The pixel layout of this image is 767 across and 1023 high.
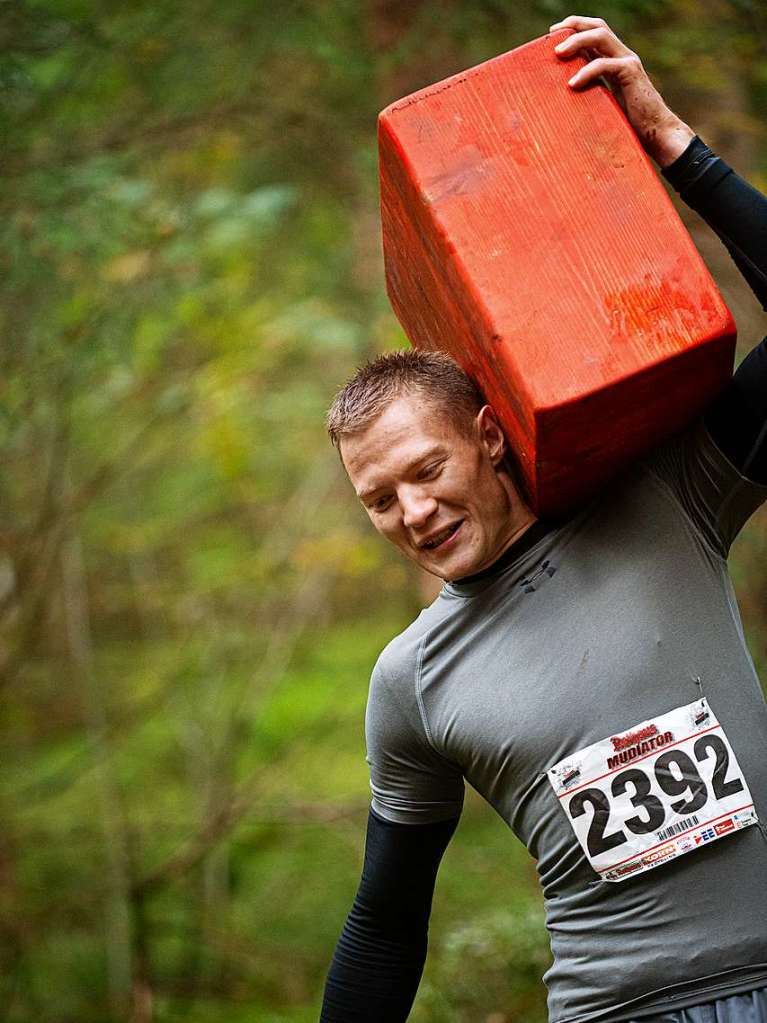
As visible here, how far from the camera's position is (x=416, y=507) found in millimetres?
1849

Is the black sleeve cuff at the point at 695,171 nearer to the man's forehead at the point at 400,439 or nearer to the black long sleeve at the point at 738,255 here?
the black long sleeve at the point at 738,255

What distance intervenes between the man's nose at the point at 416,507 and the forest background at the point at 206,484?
1.96 metres

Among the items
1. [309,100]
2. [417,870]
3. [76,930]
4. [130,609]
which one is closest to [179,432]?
[130,609]

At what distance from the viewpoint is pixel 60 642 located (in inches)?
291

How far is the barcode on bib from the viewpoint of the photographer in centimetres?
172

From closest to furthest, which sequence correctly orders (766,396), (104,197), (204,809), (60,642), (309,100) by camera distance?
1. (766,396)
2. (104,197)
3. (309,100)
4. (204,809)
5. (60,642)

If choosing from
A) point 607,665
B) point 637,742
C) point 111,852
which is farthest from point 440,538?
point 111,852

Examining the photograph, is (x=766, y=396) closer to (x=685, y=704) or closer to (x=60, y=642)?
(x=685, y=704)

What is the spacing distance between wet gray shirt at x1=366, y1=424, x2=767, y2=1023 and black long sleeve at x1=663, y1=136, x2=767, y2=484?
0.04 m

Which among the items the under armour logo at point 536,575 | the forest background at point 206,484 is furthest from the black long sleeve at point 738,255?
the forest background at point 206,484

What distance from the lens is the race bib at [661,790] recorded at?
1721 mm

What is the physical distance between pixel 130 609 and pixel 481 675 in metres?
6.32

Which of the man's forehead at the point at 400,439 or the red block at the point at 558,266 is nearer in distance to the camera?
the red block at the point at 558,266

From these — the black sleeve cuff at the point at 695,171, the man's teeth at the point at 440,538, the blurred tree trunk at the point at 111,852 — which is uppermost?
the black sleeve cuff at the point at 695,171
